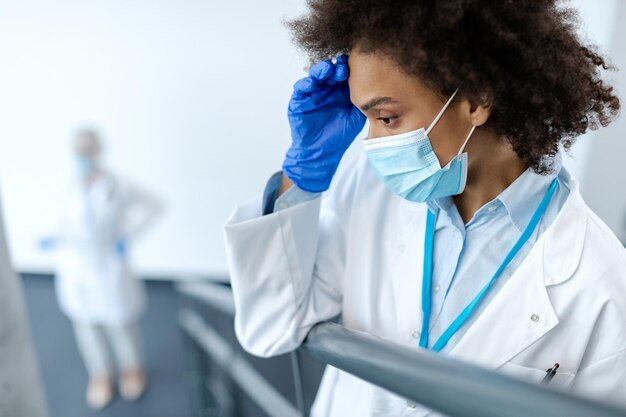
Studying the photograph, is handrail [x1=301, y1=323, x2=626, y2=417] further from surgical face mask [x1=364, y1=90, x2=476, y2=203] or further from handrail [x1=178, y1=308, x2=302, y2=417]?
handrail [x1=178, y1=308, x2=302, y2=417]

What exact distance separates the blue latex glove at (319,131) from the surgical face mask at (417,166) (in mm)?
107

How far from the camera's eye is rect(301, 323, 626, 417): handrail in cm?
46

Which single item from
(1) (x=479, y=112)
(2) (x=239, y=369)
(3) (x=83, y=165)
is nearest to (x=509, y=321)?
(1) (x=479, y=112)

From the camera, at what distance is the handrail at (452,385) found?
0.46m

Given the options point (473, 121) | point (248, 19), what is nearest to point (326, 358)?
point (473, 121)

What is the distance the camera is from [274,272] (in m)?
1.04

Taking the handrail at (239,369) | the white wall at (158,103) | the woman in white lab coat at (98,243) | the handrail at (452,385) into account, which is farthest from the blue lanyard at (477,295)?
the woman in white lab coat at (98,243)

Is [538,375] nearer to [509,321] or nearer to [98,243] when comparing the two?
[509,321]

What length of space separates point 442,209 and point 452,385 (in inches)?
21.0

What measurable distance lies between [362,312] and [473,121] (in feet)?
1.44

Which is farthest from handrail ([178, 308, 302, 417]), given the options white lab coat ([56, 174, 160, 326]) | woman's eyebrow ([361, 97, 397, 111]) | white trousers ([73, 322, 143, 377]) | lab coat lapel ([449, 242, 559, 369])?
woman's eyebrow ([361, 97, 397, 111])

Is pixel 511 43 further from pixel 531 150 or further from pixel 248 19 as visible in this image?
pixel 248 19

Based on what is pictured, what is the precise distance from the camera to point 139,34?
299 cm

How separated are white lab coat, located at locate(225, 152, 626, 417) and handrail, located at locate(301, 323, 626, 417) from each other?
0.26 metres
